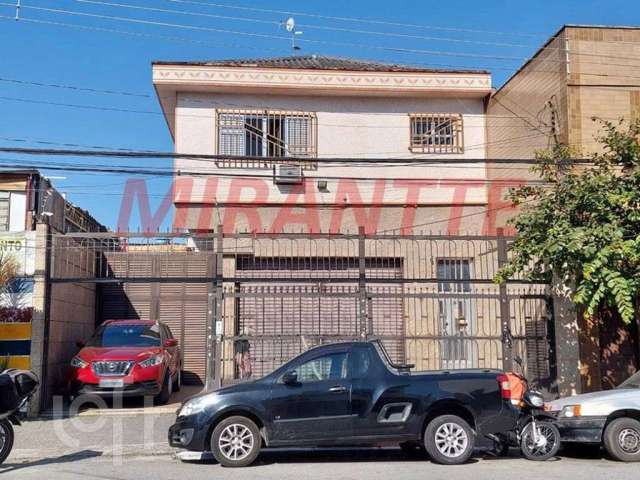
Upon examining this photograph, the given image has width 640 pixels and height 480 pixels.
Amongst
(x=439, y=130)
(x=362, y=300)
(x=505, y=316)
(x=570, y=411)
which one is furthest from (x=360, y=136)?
(x=570, y=411)

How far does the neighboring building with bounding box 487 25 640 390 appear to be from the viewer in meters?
13.0

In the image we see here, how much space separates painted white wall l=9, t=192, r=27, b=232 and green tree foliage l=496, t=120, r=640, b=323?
994 cm

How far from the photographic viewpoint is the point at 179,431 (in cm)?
854

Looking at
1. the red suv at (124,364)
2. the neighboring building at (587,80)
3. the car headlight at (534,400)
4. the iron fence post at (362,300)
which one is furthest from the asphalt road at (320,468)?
the neighboring building at (587,80)

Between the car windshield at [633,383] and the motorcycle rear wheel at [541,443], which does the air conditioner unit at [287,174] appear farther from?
the motorcycle rear wheel at [541,443]

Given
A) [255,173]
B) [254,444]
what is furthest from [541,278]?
[255,173]

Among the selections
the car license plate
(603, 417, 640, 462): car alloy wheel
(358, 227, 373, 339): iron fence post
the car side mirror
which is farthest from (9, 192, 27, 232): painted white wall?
(603, 417, 640, 462): car alloy wheel

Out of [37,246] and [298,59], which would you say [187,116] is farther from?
[37,246]

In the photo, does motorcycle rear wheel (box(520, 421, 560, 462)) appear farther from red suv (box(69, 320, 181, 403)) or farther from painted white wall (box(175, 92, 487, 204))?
painted white wall (box(175, 92, 487, 204))

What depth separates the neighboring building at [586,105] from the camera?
42.7 feet

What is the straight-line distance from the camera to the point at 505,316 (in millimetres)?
12773

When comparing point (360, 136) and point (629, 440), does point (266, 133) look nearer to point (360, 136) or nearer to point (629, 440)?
point (360, 136)

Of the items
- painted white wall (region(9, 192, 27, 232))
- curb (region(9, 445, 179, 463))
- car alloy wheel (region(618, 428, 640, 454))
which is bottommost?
curb (region(9, 445, 179, 463))

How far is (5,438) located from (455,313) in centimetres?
882
